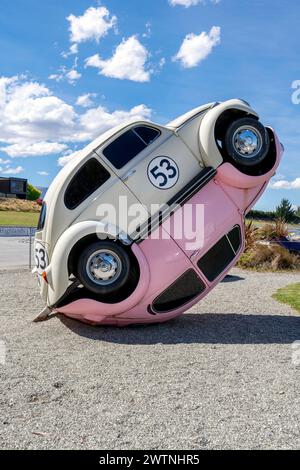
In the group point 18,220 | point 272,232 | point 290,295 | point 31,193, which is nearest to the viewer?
point 290,295

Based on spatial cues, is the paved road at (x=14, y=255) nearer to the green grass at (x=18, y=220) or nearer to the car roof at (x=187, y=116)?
the car roof at (x=187, y=116)

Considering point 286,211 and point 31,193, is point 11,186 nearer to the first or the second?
point 31,193

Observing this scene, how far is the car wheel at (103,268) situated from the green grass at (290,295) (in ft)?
15.4

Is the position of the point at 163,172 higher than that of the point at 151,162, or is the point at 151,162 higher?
the point at 151,162

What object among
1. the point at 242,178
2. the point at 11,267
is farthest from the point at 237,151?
the point at 11,267

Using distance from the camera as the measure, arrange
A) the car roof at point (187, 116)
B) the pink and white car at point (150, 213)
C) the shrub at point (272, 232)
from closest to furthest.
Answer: the pink and white car at point (150, 213), the car roof at point (187, 116), the shrub at point (272, 232)

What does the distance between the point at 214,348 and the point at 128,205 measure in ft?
7.67

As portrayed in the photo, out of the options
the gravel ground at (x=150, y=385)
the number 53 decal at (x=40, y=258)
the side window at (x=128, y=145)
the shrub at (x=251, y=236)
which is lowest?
the gravel ground at (x=150, y=385)

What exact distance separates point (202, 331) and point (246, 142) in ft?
9.75

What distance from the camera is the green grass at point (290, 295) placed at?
33.5 feet

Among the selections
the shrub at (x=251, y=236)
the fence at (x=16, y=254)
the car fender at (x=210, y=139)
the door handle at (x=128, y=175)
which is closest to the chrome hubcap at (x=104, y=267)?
the door handle at (x=128, y=175)

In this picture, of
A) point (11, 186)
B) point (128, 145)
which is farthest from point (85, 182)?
point (11, 186)

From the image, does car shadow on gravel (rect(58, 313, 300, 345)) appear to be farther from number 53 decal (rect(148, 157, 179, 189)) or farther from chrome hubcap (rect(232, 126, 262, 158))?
chrome hubcap (rect(232, 126, 262, 158))

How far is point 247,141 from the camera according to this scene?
279 inches
